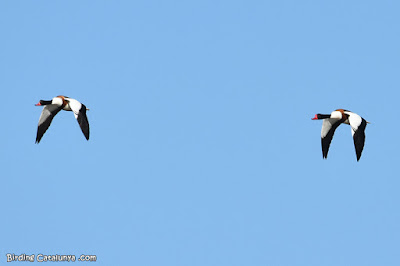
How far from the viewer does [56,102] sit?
36.5 metres

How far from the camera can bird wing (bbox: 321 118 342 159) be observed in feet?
122

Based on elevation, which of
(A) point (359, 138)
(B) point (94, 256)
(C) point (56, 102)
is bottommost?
(B) point (94, 256)

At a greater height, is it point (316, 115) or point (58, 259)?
point (316, 115)

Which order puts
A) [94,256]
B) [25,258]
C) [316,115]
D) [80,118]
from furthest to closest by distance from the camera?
[316,115]
[80,118]
[94,256]
[25,258]

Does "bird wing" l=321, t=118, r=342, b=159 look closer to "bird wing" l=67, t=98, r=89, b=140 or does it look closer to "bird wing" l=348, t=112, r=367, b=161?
"bird wing" l=348, t=112, r=367, b=161

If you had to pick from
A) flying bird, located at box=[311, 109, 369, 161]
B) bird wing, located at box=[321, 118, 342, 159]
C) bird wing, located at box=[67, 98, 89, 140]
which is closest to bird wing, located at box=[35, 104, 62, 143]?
bird wing, located at box=[67, 98, 89, 140]

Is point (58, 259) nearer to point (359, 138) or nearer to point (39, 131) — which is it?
point (39, 131)

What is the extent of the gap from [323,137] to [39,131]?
573 inches

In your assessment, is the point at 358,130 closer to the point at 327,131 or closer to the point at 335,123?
the point at 335,123

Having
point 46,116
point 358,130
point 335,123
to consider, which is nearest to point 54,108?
point 46,116

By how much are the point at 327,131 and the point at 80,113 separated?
1266cm

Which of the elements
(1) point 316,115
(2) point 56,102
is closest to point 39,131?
(2) point 56,102

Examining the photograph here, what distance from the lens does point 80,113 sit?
35.2 metres

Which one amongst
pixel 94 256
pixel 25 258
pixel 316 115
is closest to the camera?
pixel 25 258
